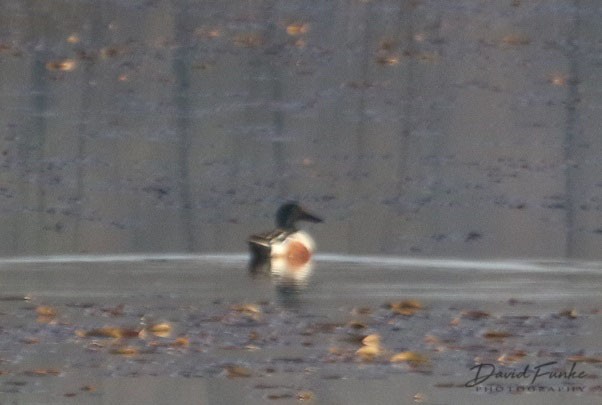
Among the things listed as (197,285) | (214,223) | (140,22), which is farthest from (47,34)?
(197,285)

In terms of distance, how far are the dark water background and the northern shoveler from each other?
37 centimetres

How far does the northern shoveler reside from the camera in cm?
1686

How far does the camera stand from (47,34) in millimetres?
28547

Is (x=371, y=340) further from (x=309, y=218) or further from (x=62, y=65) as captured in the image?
(x=62, y=65)

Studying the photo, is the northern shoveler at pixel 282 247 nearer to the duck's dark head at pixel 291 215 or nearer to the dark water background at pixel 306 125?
the duck's dark head at pixel 291 215

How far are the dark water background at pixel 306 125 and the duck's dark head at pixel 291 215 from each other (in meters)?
0.28

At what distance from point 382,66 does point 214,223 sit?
8.36 metres

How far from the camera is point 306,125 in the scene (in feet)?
77.0

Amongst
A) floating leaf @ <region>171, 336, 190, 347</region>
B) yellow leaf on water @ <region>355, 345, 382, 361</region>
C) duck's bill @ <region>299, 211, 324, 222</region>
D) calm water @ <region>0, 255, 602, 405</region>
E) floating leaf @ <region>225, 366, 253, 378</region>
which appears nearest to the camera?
calm water @ <region>0, 255, 602, 405</region>

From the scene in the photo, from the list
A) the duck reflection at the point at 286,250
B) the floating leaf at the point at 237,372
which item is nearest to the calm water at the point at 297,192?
the floating leaf at the point at 237,372

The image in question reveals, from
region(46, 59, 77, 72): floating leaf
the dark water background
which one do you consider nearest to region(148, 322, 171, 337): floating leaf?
the dark water background

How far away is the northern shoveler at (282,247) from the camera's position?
16.9 m

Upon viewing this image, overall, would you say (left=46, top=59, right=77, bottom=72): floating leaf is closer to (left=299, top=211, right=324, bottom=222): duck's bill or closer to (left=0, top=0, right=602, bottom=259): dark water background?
(left=0, top=0, right=602, bottom=259): dark water background

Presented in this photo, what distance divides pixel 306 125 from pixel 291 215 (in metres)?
5.02
